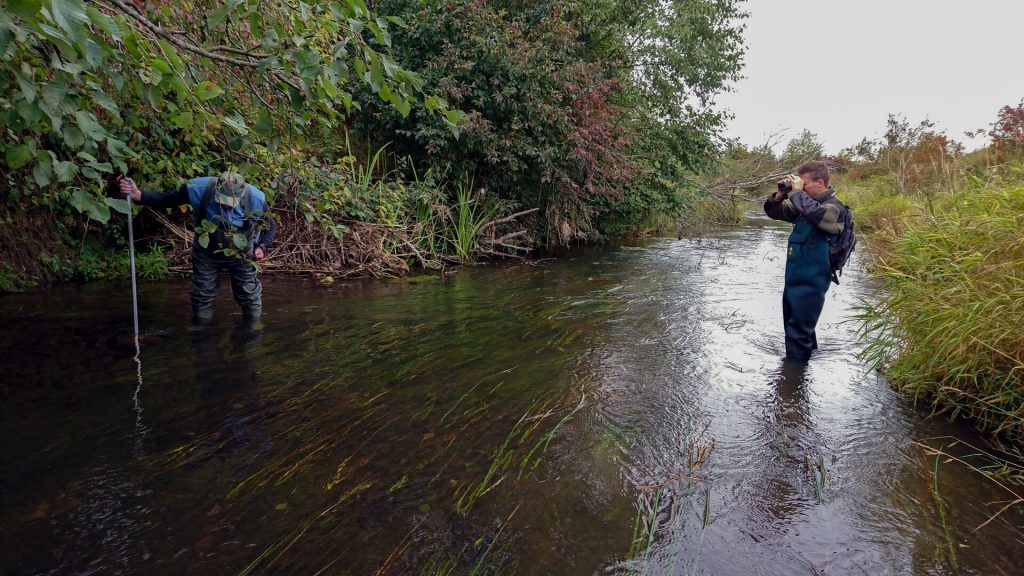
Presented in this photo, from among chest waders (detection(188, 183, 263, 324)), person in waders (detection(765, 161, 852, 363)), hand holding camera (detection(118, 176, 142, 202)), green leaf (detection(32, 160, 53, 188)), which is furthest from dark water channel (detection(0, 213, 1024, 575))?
green leaf (detection(32, 160, 53, 188))

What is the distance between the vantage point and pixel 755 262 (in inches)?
452

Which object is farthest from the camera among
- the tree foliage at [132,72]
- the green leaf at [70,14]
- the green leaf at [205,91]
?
the green leaf at [205,91]

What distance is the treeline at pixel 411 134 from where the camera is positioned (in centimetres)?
275

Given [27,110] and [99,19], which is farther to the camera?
[27,110]

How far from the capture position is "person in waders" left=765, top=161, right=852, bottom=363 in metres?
4.34

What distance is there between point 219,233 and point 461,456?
140 inches

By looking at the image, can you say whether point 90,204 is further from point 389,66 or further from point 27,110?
point 389,66

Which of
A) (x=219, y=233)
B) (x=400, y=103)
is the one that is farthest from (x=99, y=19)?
(x=219, y=233)

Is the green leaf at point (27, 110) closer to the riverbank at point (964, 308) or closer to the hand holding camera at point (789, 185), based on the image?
the hand holding camera at point (789, 185)

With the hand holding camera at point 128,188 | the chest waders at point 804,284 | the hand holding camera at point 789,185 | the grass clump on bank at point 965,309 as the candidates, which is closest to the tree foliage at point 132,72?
the hand holding camera at point 128,188

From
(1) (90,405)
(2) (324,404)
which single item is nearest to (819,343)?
(2) (324,404)

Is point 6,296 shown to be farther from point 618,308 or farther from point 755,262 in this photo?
point 755,262

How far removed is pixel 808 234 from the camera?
177 inches

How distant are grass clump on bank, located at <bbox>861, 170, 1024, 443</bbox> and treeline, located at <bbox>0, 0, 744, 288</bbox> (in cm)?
365
